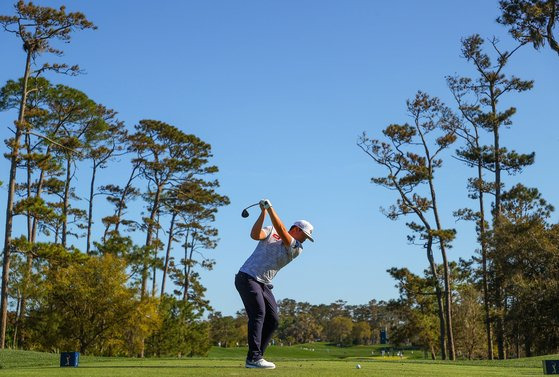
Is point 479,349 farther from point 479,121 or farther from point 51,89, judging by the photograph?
point 51,89

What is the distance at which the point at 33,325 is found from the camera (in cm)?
3189

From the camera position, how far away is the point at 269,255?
786cm

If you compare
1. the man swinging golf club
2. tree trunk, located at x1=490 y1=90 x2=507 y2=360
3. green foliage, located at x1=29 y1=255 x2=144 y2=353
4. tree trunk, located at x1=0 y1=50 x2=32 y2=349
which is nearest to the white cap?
the man swinging golf club

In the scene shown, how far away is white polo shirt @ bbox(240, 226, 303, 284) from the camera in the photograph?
7.84 metres

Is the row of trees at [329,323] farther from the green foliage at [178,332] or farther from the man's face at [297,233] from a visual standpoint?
the man's face at [297,233]

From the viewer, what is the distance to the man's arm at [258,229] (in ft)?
25.0

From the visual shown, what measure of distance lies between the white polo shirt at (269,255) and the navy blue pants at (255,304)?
94 mm

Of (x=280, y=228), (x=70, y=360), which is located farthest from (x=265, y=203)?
(x=70, y=360)

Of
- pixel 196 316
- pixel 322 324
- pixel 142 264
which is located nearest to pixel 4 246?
pixel 142 264

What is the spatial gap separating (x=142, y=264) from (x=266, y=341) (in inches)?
1115

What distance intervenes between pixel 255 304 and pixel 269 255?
24.0 inches

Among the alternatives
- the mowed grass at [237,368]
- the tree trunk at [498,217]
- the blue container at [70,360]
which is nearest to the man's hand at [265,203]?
the mowed grass at [237,368]

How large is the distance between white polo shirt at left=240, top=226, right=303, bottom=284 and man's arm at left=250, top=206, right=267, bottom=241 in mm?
101

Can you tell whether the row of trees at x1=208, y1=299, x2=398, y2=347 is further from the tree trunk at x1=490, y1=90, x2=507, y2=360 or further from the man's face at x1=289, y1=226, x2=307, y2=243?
the man's face at x1=289, y1=226, x2=307, y2=243
